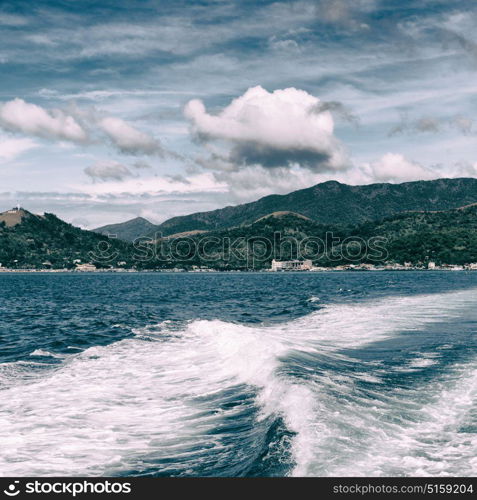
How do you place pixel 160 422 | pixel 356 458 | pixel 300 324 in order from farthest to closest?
pixel 300 324 < pixel 160 422 < pixel 356 458

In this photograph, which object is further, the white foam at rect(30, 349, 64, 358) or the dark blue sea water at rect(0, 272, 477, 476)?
the white foam at rect(30, 349, 64, 358)

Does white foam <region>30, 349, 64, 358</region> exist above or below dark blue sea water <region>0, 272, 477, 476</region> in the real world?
below

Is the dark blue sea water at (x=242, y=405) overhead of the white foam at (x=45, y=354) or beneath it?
overhead

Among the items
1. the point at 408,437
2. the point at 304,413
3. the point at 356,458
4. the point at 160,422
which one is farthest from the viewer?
the point at 160,422

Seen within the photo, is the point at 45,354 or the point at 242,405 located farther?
the point at 45,354

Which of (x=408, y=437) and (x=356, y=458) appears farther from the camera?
(x=408, y=437)

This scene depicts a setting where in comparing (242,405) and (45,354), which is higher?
(242,405)

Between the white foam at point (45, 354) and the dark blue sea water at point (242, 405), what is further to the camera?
the white foam at point (45, 354)

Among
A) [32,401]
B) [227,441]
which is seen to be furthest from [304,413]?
[32,401]
